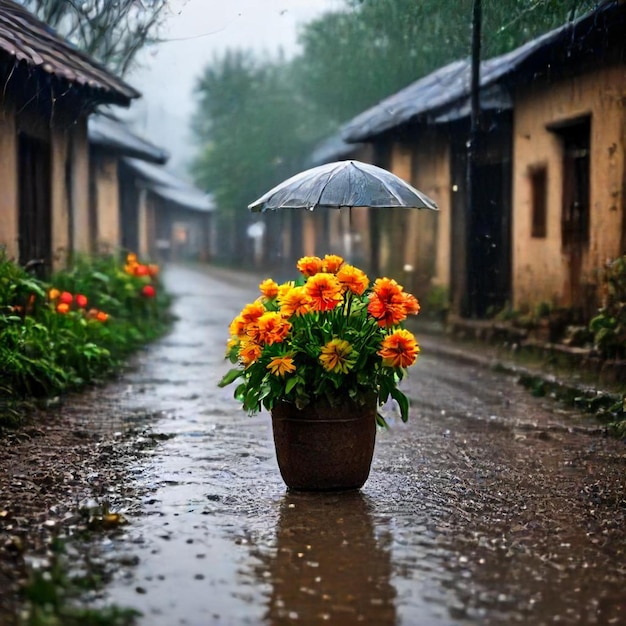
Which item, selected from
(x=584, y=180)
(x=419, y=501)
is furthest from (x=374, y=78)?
(x=419, y=501)

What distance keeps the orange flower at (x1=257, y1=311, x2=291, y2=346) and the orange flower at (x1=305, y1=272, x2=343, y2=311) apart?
21 cm

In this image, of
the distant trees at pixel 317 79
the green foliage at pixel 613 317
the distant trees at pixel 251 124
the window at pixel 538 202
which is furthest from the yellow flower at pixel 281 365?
the distant trees at pixel 251 124

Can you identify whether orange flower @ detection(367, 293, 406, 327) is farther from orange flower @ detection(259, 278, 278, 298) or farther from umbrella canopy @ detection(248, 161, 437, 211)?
umbrella canopy @ detection(248, 161, 437, 211)

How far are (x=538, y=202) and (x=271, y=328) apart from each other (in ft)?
31.7

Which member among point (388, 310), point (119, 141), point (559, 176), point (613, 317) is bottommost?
point (613, 317)

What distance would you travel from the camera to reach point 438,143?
18516 mm

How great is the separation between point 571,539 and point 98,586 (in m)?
2.43

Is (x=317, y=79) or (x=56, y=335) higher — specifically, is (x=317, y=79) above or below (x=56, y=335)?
above

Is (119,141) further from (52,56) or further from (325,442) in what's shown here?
(325,442)

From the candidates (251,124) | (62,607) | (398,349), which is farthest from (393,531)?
(251,124)

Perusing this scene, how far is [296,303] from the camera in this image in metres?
6.10

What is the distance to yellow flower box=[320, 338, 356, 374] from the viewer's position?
6.08 metres

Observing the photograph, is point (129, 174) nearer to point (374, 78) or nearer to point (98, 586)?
point (374, 78)

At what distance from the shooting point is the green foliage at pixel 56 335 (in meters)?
9.14
